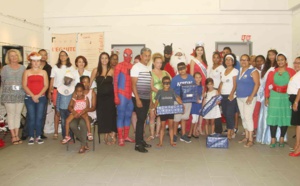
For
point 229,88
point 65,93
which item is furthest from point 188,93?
point 65,93

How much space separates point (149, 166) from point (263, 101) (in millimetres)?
2483

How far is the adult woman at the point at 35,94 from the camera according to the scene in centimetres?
474

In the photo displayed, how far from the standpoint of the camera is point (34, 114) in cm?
487

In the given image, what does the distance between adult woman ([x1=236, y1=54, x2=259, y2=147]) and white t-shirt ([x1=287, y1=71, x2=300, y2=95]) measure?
0.53m

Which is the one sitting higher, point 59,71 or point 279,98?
point 59,71

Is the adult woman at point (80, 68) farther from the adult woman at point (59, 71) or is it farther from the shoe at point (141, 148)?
the shoe at point (141, 148)

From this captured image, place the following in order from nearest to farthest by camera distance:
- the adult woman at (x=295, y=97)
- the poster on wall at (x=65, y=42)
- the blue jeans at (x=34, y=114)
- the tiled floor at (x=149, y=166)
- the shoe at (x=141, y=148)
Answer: the tiled floor at (x=149, y=166), the adult woman at (x=295, y=97), the shoe at (x=141, y=148), the blue jeans at (x=34, y=114), the poster on wall at (x=65, y=42)

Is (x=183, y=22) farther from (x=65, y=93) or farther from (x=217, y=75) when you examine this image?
(x=65, y=93)

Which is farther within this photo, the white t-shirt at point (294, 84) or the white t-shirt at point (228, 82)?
the white t-shirt at point (228, 82)

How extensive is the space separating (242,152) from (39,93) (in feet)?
11.3

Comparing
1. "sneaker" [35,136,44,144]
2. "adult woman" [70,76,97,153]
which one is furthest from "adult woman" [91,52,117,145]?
"sneaker" [35,136,44,144]

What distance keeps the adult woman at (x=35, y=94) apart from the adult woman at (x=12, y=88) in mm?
126

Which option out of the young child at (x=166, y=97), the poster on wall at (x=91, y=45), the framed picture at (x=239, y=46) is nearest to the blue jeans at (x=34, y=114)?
the young child at (x=166, y=97)

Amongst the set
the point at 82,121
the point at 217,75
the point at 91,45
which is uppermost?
the point at 91,45
